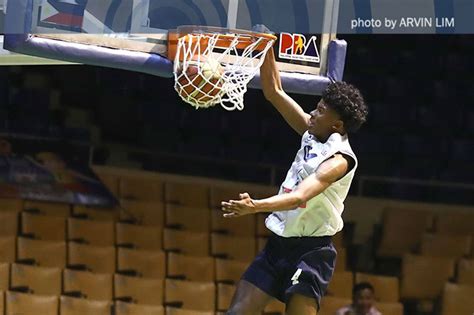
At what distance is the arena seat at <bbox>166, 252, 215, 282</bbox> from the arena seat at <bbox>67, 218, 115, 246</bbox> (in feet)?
2.14

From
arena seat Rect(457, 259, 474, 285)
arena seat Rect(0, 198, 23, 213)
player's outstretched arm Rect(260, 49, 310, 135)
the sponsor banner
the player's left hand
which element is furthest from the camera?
the sponsor banner

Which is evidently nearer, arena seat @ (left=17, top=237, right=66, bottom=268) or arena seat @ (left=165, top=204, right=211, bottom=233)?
arena seat @ (left=17, top=237, right=66, bottom=268)

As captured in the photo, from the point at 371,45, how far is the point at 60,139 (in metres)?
3.69

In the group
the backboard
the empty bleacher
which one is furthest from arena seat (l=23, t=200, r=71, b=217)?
the backboard

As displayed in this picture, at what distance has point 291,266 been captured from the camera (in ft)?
17.4

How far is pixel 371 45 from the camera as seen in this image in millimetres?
13148

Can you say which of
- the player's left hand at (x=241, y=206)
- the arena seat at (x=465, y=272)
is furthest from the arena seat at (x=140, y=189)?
the player's left hand at (x=241, y=206)

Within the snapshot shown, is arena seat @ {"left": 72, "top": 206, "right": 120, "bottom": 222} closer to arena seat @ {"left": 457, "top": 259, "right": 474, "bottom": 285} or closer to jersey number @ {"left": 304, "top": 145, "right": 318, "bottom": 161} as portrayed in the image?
arena seat @ {"left": 457, "top": 259, "right": 474, "bottom": 285}

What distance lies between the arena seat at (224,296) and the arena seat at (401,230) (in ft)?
6.58

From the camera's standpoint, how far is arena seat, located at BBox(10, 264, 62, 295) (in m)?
9.62

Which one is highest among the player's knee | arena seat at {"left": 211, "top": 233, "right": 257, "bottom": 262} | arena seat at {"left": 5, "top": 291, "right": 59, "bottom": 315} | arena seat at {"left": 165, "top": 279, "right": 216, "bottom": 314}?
the player's knee

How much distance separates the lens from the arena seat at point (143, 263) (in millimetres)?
10125

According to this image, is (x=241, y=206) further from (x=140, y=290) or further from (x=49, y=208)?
(x=49, y=208)

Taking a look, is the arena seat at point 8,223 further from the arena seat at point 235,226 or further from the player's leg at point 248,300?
the player's leg at point 248,300
